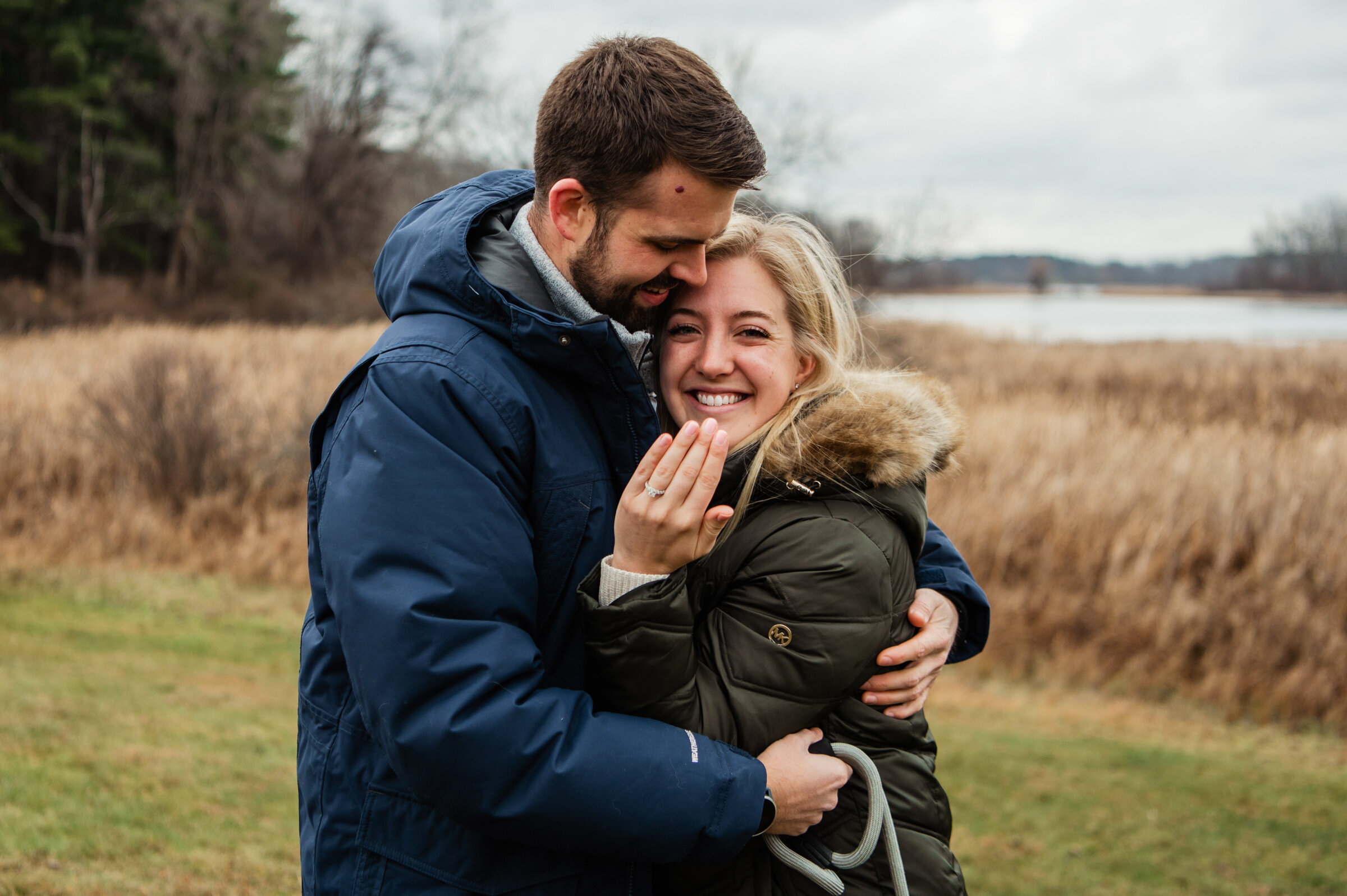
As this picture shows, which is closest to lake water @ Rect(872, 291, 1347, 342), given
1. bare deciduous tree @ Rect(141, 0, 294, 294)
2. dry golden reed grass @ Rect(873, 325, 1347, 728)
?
dry golden reed grass @ Rect(873, 325, 1347, 728)

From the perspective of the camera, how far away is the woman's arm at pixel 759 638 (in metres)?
1.78

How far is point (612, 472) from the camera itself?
1973 millimetres

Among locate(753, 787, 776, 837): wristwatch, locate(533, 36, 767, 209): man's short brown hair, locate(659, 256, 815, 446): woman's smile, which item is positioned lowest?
locate(753, 787, 776, 837): wristwatch

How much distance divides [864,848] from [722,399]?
3.49 feet

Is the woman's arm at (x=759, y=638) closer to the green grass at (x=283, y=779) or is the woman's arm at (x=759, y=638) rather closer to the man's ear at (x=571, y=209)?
the man's ear at (x=571, y=209)

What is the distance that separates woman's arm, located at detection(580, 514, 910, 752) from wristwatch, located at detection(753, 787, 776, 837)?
102mm

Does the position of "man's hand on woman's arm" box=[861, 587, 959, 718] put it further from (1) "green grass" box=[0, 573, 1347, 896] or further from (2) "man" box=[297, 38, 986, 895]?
(1) "green grass" box=[0, 573, 1347, 896]

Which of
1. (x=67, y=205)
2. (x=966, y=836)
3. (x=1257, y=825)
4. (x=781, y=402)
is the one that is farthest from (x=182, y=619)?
(x=67, y=205)

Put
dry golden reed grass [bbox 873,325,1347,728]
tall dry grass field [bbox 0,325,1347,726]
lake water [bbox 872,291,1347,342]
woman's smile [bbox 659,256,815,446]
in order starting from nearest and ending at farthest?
woman's smile [bbox 659,256,815,446] → dry golden reed grass [bbox 873,325,1347,728] → tall dry grass field [bbox 0,325,1347,726] → lake water [bbox 872,291,1347,342]

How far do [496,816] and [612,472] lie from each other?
687 mm

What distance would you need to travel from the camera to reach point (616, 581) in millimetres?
1783

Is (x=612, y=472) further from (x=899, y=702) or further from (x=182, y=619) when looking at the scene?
(x=182, y=619)

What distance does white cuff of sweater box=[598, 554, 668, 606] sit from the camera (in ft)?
5.81

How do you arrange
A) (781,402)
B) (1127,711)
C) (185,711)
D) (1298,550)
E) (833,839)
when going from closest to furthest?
(833,839), (781,402), (185,711), (1127,711), (1298,550)
